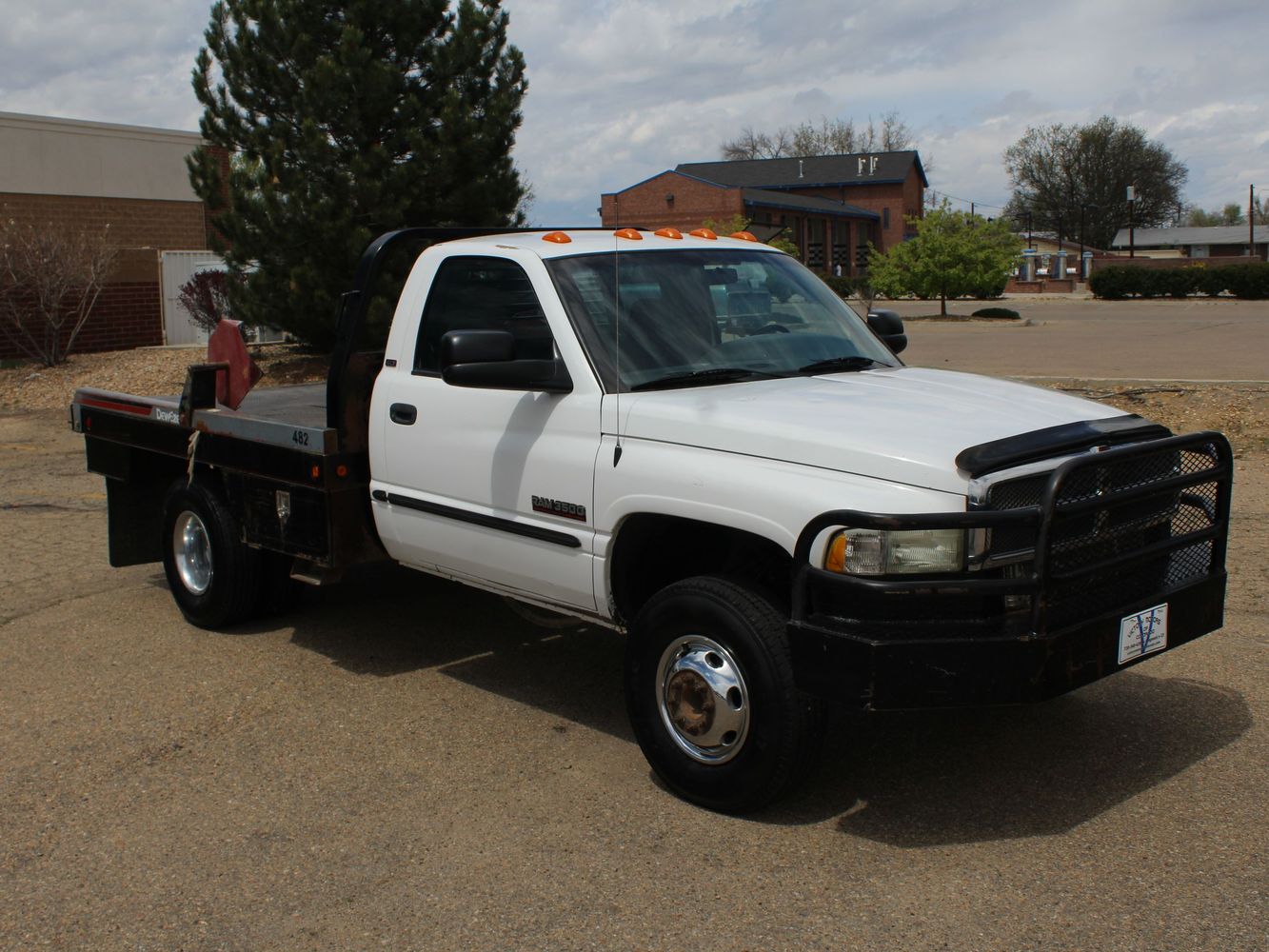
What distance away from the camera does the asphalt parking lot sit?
12.3ft

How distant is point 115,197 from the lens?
86.5ft

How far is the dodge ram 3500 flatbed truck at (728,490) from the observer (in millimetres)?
3965

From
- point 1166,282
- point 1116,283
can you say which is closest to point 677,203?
point 1116,283

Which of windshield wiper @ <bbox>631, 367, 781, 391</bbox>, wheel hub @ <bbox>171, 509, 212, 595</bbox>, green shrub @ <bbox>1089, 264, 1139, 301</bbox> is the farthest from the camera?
green shrub @ <bbox>1089, 264, 1139, 301</bbox>

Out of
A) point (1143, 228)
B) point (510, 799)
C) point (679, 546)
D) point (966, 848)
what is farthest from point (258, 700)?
point (1143, 228)

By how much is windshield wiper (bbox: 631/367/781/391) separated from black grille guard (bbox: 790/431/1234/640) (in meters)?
1.11

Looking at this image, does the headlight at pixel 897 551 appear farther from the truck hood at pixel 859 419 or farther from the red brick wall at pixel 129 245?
the red brick wall at pixel 129 245

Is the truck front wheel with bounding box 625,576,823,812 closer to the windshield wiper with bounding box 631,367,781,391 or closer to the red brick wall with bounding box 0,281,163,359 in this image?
the windshield wiper with bounding box 631,367,781,391

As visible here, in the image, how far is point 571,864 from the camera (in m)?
4.12

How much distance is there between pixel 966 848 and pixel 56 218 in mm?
25264

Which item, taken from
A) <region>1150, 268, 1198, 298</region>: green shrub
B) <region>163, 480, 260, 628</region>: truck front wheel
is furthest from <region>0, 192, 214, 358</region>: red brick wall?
<region>1150, 268, 1198, 298</region>: green shrub

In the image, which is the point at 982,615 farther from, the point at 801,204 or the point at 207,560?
the point at 801,204

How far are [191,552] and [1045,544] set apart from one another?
487cm

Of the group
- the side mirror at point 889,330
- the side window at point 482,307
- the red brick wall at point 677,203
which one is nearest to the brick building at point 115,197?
the side window at point 482,307
